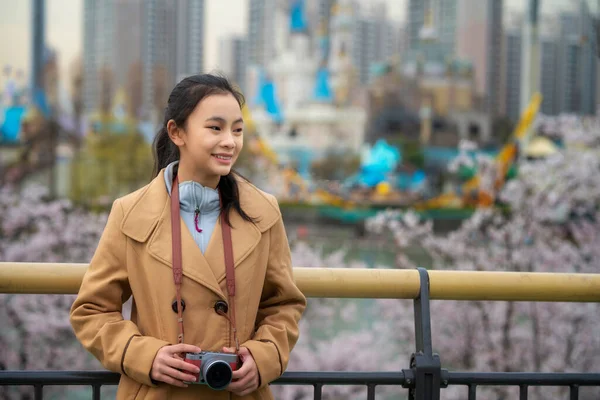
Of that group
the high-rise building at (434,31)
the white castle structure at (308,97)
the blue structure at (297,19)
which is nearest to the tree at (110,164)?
the white castle structure at (308,97)

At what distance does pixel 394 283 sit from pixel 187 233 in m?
0.51

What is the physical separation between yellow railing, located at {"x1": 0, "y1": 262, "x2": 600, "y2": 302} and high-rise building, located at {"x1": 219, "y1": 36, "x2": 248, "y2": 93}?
44.4 meters

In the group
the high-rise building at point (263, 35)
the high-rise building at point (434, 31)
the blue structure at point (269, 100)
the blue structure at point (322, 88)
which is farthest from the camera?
the high-rise building at point (263, 35)

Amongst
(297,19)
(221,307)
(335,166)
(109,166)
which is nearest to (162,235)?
(221,307)

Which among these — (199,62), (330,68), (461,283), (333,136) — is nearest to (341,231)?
(333,136)

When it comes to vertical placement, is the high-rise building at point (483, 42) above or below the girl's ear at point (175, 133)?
above

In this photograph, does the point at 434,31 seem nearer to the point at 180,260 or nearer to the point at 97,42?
the point at 97,42

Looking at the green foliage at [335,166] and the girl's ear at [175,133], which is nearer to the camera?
the girl's ear at [175,133]

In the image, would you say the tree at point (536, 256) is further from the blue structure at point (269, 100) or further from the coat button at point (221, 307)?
the blue structure at point (269, 100)

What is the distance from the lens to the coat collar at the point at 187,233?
55.4 inches

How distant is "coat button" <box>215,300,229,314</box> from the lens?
4.63 ft

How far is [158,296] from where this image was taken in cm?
142

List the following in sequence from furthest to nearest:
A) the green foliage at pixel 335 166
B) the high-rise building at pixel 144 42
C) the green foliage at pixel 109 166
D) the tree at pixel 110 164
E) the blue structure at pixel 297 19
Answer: the high-rise building at pixel 144 42
the blue structure at pixel 297 19
the green foliage at pixel 335 166
the tree at pixel 110 164
the green foliage at pixel 109 166

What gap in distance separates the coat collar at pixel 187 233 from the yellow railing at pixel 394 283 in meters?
0.25
